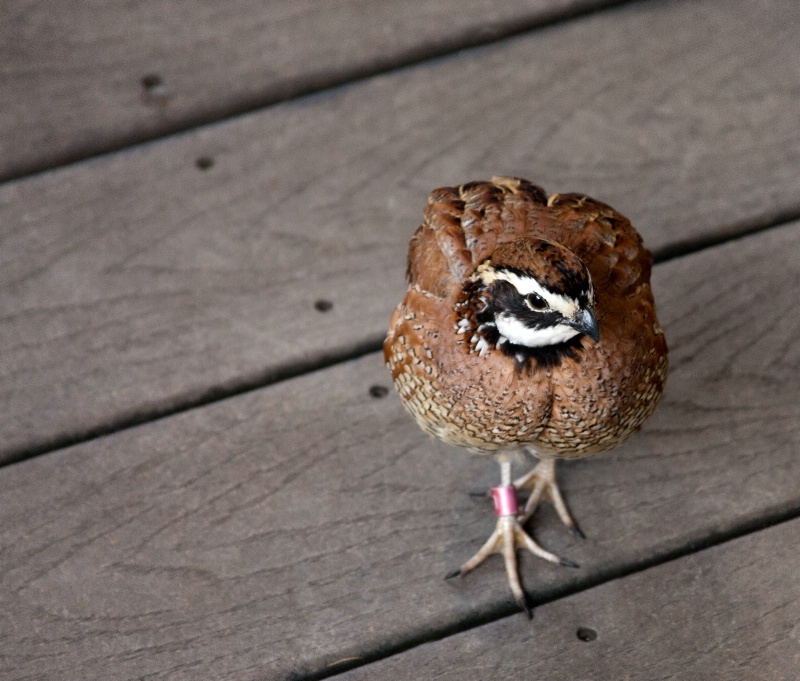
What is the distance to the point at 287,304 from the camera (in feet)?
8.79

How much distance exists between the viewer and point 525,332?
201cm

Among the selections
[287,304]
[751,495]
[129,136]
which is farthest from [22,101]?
[751,495]

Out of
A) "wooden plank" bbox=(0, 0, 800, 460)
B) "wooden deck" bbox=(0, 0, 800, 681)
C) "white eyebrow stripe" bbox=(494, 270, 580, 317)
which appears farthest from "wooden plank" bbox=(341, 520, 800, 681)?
"wooden plank" bbox=(0, 0, 800, 460)

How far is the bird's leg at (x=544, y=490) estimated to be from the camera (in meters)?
2.36

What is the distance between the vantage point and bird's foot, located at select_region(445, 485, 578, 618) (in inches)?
89.6

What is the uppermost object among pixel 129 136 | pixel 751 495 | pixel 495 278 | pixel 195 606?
pixel 495 278

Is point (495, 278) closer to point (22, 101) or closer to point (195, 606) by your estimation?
point (195, 606)

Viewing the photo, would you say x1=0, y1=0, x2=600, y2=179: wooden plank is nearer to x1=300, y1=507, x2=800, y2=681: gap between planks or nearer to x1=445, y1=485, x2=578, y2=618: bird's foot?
x1=445, y1=485, x2=578, y2=618: bird's foot

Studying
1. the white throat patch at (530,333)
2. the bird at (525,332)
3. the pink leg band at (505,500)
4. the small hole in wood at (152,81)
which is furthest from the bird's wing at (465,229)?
the small hole in wood at (152,81)

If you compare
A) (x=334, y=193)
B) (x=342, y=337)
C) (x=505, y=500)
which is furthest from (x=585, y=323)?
(x=334, y=193)

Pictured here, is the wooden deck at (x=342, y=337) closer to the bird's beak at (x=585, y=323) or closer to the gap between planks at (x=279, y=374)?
the gap between planks at (x=279, y=374)

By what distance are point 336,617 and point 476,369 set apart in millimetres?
623

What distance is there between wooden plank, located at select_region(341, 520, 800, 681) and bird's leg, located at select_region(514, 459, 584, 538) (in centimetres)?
20

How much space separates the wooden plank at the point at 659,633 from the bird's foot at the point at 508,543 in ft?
0.36
